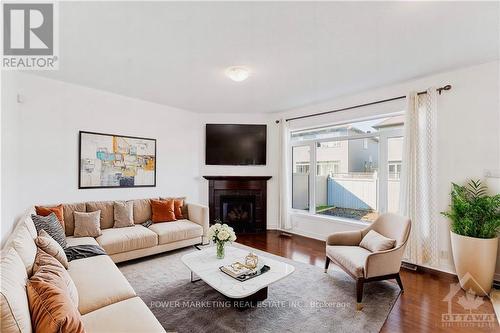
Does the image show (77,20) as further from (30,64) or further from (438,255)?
(438,255)

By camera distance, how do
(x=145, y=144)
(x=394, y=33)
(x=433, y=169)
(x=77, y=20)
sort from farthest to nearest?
(x=145, y=144) < (x=433, y=169) < (x=394, y=33) < (x=77, y=20)

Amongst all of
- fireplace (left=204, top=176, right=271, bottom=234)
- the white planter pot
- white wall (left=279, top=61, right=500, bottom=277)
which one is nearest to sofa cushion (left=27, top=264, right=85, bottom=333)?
the white planter pot

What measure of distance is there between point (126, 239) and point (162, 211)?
2.97 feet

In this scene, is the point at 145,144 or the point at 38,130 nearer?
the point at 38,130

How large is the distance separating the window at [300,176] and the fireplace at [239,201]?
0.68 metres

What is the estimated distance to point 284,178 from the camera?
488cm

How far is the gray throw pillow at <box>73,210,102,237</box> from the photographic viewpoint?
308 cm

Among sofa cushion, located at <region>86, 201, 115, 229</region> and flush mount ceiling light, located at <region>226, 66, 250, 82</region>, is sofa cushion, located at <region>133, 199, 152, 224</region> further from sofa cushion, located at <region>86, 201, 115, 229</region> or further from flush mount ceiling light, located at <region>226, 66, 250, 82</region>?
flush mount ceiling light, located at <region>226, 66, 250, 82</region>

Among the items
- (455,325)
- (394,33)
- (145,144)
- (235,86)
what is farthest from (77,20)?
(455,325)

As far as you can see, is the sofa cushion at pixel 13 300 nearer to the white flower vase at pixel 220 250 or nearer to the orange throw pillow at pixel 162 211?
the white flower vase at pixel 220 250

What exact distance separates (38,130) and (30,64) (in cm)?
89

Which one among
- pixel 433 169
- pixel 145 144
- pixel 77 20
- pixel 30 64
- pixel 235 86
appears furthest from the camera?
pixel 145 144

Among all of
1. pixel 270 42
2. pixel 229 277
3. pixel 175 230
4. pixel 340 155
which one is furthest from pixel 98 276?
pixel 340 155

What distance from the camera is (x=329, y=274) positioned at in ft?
9.62
